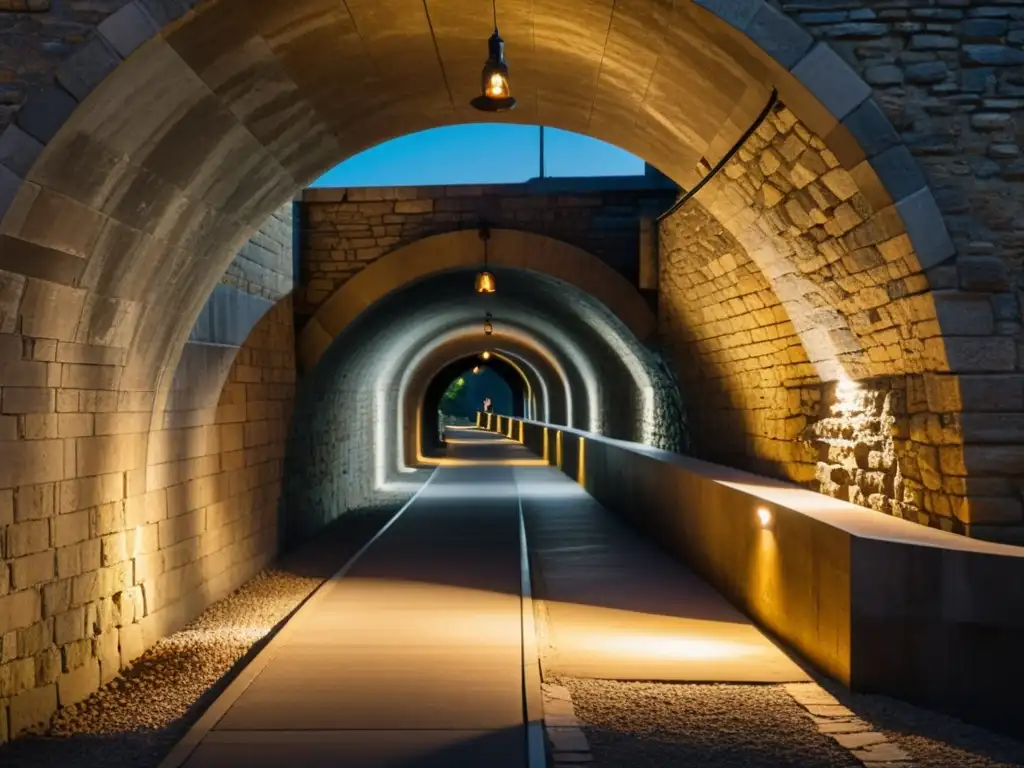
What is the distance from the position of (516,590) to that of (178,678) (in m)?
3.11

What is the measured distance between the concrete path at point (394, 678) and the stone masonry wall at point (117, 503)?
1.16 m

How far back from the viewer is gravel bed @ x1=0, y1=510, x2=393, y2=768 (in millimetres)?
5445

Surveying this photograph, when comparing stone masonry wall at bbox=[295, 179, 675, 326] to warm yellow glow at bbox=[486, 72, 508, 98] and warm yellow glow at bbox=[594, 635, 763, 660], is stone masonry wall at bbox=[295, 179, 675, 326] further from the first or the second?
warm yellow glow at bbox=[486, 72, 508, 98]

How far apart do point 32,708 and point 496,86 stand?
4.43 metres

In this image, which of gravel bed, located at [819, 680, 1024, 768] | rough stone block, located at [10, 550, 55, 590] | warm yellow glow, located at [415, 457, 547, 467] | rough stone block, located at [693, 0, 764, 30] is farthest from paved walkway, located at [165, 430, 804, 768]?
warm yellow glow, located at [415, 457, 547, 467]

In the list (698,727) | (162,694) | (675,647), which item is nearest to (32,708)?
(162,694)

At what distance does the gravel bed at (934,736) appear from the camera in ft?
15.9

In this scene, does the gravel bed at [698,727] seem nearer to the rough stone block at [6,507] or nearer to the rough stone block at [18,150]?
the rough stone block at [6,507]

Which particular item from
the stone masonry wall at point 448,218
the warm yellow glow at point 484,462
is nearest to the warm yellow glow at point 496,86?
the stone masonry wall at point 448,218


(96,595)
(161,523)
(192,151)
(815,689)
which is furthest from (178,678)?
(815,689)

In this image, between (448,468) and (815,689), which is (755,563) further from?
(448,468)

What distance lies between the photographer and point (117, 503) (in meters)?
7.00

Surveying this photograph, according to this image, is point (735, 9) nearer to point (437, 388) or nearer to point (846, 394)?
point (846, 394)

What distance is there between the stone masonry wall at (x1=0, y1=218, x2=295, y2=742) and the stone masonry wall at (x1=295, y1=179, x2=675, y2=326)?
1.99 metres
